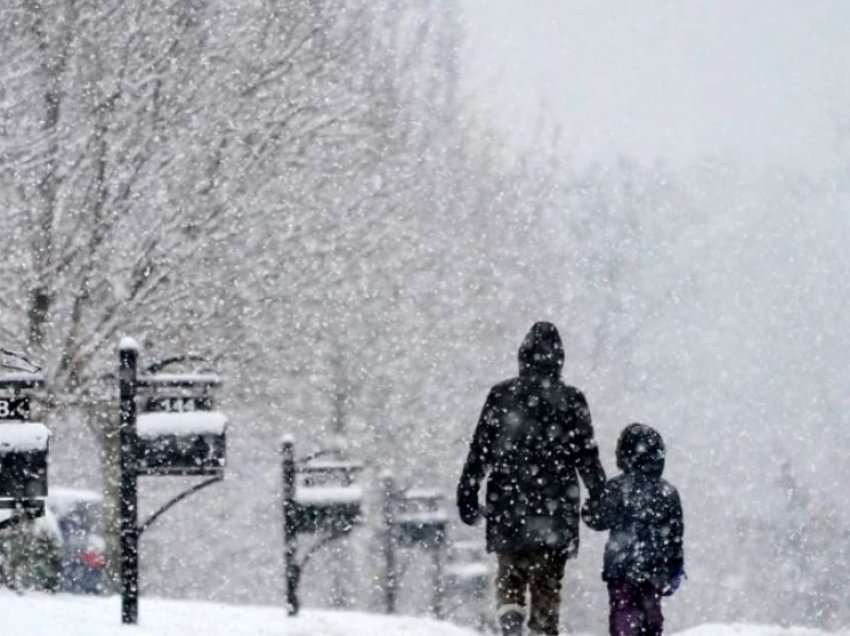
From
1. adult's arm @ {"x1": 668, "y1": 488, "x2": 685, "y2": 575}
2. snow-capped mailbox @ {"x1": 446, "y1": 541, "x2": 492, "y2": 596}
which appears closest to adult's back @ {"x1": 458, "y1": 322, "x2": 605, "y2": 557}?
adult's arm @ {"x1": 668, "y1": 488, "x2": 685, "y2": 575}

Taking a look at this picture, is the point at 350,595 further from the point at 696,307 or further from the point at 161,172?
the point at 696,307

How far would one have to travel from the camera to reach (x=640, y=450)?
8773 millimetres

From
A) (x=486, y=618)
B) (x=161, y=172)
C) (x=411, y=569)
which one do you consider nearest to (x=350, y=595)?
(x=411, y=569)

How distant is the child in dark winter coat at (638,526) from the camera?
8.82 meters

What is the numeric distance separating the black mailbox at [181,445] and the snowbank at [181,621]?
0.91 meters

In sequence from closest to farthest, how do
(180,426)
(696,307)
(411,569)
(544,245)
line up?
(180,426) → (411,569) → (544,245) → (696,307)

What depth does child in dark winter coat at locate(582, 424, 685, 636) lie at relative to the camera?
8820 mm

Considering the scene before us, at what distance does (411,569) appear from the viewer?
30250 millimetres

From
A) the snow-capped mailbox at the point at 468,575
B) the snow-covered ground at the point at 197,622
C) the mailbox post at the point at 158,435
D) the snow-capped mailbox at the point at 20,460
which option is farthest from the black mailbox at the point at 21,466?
the snow-capped mailbox at the point at 468,575

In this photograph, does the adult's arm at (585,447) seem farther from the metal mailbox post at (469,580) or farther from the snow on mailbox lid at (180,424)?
the metal mailbox post at (469,580)

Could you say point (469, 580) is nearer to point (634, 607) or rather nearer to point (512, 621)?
point (634, 607)

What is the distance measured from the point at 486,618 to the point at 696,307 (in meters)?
31.5

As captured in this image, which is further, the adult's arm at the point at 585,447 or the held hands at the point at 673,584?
the held hands at the point at 673,584

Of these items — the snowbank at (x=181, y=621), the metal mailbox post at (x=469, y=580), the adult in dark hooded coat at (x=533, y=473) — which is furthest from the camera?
the metal mailbox post at (x=469, y=580)
